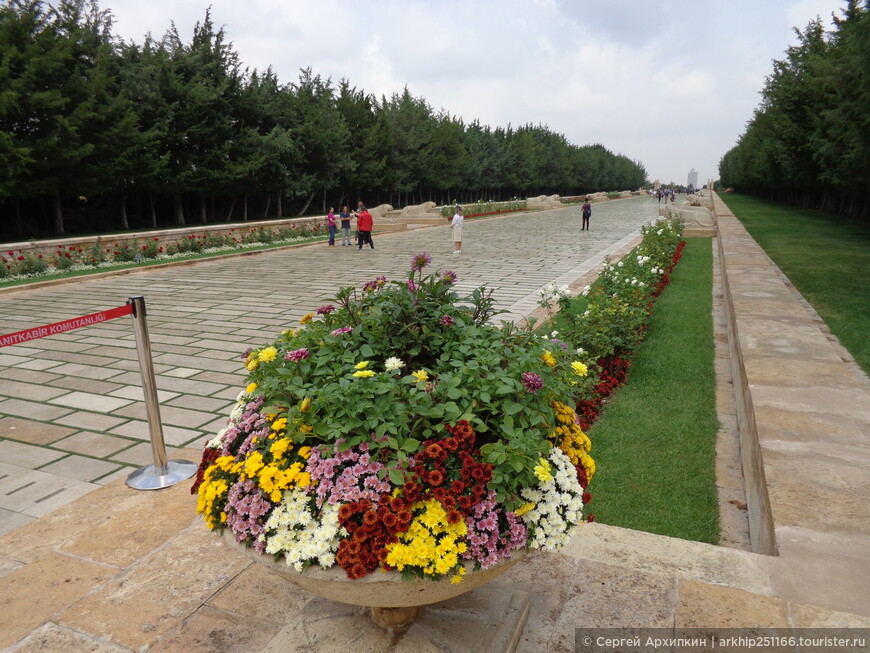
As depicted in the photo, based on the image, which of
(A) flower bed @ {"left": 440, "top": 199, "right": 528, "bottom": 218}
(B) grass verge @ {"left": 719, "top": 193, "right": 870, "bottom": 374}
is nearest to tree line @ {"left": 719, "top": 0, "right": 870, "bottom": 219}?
(B) grass verge @ {"left": 719, "top": 193, "right": 870, "bottom": 374}

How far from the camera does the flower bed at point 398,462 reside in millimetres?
A: 1745

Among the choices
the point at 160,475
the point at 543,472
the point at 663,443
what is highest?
the point at 543,472

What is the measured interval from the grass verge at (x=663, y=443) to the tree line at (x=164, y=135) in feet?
63.7

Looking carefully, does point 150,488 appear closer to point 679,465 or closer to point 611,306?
point 679,465

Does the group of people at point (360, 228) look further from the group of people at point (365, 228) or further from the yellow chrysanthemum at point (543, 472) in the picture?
the yellow chrysanthemum at point (543, 472)

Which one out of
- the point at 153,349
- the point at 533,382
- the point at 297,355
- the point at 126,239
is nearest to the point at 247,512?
the point at 297,355

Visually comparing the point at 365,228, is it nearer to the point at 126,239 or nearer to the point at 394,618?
the point at 126,239

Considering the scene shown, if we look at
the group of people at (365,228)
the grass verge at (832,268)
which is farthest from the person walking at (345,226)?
the grass verge at (832,268)

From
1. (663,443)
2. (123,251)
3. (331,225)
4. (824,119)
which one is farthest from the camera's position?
(824,119)

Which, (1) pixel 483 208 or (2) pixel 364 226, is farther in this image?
(1) pixel 483 208

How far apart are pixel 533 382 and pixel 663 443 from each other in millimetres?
2980

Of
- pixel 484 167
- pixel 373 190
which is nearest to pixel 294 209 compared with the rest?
pixel 373 190

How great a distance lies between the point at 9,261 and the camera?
13.4m

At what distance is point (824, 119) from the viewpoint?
2186 cm
